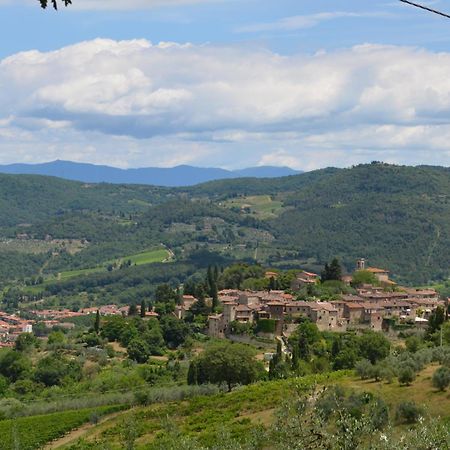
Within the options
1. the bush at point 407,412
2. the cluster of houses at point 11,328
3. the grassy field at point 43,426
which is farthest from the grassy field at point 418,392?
the cluster of houses at point 11,328

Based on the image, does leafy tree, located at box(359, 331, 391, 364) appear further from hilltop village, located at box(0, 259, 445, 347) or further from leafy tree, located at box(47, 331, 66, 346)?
leafy tree, located at box(47, 331, 66, 346)

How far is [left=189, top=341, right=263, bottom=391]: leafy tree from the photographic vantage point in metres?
57.1

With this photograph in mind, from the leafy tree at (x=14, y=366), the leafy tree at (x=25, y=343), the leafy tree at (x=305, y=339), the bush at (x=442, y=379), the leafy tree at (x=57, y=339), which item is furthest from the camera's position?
the leafy tree at (x=57, y=339)

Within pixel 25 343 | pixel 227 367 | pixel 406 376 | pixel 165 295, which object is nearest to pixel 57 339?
pixel 25 343

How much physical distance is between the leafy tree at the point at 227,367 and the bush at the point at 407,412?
760 inches

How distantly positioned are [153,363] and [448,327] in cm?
2297

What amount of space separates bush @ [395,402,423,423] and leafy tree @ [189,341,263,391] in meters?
19.3

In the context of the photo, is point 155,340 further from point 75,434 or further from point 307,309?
point 75,434

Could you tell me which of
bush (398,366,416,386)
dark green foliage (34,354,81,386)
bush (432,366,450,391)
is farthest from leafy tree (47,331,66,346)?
bush (432,366,450,391)

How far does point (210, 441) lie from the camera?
41688 mm

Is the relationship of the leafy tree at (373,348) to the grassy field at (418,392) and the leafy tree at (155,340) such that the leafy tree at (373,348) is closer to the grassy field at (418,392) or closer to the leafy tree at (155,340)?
the grassy field at (418,392)

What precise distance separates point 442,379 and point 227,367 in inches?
714

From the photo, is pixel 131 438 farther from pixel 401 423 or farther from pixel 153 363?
pixel 153 363

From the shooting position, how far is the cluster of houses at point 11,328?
107350 millimetres
